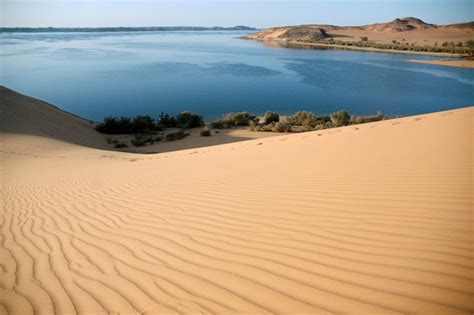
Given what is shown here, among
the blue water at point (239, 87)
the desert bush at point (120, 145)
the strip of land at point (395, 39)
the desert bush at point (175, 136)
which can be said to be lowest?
the desert bush at point (120, 145)

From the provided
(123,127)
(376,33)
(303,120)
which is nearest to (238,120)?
(303,120)

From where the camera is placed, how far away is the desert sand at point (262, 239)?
198 centimetres

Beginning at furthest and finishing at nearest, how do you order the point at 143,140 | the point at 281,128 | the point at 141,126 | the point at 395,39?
1. the point at 395,39
2. the point at 141,126
3. the point at 281,128
4. the point at 143,140

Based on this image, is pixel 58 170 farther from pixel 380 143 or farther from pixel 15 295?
pixel 380 143

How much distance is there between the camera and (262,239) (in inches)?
108

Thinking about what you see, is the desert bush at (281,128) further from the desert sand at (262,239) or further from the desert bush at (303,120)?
the desert sand at (262,239)

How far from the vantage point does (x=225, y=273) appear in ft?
7.54

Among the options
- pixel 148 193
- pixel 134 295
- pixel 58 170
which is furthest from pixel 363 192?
pixel 58 170

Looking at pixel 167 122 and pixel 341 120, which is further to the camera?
pixel 167 122

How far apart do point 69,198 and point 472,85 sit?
3235cm

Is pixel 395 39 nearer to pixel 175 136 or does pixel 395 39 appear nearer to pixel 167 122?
pixel 167 122

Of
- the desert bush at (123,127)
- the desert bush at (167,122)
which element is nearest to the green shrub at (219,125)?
the desert bush at (167,122)

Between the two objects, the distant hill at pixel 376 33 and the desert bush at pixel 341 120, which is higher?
the distant hill at pixel 376 33

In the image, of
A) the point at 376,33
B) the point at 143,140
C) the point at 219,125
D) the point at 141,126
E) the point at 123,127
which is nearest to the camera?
the point at 143,140
